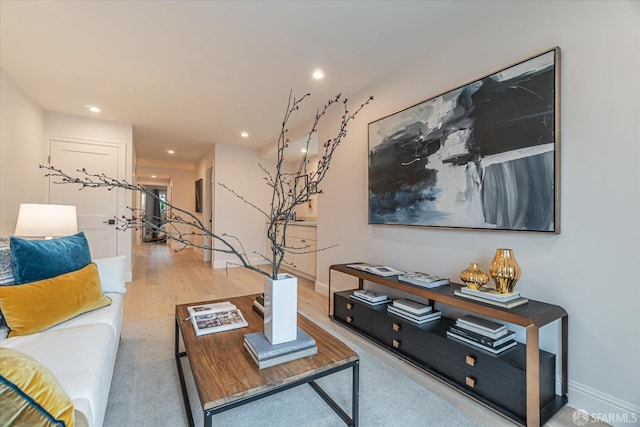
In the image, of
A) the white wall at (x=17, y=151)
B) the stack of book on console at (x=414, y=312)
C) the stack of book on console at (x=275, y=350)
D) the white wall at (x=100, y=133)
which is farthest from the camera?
the white wall at (x=100, y=133)

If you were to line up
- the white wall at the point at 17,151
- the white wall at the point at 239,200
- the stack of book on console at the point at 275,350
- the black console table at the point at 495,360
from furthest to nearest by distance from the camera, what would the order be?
1. the white wall at the point at 239,200
2. the white wall at the point at 17,151
3. the black console table at the point at 495,360
4. the stack of book on console at the point at 275,350

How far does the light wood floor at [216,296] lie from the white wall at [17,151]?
1.49m

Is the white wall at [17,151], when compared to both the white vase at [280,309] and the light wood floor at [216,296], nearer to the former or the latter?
the light wood floor at [216,296]

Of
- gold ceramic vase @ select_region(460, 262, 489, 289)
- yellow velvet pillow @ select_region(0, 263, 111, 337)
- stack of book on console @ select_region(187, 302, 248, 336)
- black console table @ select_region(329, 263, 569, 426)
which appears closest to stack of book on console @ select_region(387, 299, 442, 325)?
black console table @ select_region(329, 263, 569, 426)

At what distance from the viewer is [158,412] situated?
1479 millimetres

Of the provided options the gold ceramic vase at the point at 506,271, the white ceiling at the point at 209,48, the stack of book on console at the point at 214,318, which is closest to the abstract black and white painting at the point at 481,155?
the gold ceramic vase at the point at 506,271

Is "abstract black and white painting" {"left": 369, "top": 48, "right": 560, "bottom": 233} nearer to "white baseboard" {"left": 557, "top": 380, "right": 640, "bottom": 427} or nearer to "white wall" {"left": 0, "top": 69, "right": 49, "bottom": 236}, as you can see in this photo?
"white baseboard" {"left": 557, "top": 380, "right": 640, "bottom": 427}

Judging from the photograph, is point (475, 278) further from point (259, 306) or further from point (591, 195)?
point (259, 306)

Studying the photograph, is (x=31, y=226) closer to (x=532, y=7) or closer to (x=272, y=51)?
(x=272, y=51)

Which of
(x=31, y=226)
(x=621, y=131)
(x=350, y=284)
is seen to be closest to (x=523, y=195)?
(x=621, y=131)

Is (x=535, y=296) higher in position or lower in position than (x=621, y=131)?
lower

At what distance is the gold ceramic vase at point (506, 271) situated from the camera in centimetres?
162

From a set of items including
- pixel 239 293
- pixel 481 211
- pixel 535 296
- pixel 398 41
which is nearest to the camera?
pixel 535 296

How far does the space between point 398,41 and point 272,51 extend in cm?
100
